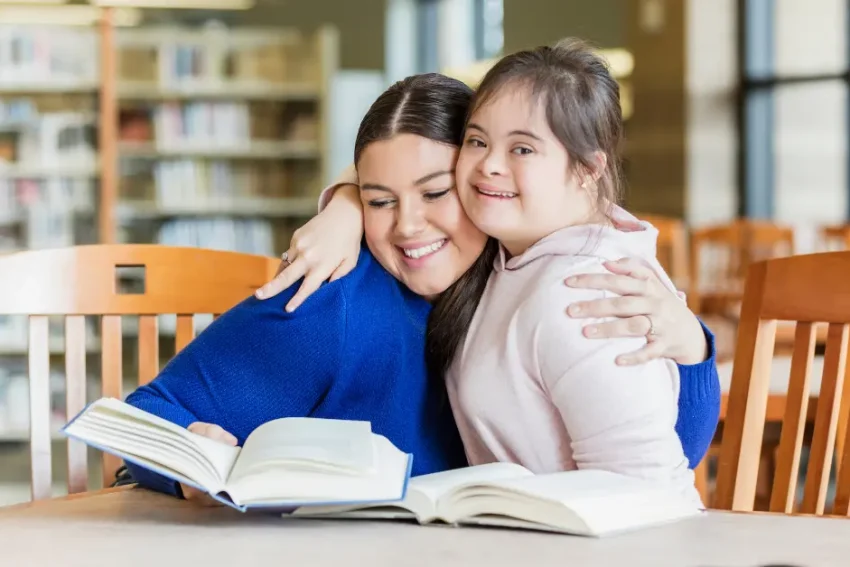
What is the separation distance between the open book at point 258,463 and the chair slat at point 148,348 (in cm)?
52

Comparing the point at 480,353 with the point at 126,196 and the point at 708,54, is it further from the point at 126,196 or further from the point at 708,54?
the point at 708,54

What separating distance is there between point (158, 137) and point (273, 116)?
59 centimetres

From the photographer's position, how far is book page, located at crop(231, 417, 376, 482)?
89 centimetres

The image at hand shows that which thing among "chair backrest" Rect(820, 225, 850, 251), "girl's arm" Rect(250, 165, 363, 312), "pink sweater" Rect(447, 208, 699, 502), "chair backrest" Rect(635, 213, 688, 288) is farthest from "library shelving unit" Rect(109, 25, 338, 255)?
"pink sweater" Rect(447, 208, 699, 502)

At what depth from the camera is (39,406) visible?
137 cm

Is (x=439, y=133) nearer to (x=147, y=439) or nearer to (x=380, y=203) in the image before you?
(x=380, y=203)

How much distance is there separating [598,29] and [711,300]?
2.47m

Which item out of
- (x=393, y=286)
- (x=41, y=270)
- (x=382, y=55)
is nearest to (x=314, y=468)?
(x=393, y=286)

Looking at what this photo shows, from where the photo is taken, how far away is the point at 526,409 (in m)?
1.04

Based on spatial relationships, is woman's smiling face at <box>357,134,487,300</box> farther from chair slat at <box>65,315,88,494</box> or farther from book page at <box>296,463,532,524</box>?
chair slat at <box>65,315,88,494</box>

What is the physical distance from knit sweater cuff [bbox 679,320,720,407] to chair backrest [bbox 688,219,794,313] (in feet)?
10.7

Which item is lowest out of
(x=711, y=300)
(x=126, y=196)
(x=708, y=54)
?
(x=711, y=300)

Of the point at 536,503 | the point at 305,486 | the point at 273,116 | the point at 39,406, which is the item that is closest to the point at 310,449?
the point at 305,486

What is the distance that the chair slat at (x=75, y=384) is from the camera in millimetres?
1397
